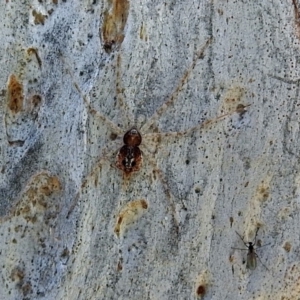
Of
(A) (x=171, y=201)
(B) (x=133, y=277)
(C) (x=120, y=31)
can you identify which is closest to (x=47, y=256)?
(B) (x=133, y=277)

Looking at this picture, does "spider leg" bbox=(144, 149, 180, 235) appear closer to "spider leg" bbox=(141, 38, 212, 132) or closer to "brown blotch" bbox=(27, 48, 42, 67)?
"spider leg" bbox=(141, 38, 212, 132)

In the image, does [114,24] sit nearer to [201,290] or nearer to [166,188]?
[166,188]

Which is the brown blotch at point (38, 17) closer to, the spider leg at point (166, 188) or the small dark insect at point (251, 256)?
the spider leg at point (166, 188)

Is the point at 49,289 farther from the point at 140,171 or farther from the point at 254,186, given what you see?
the point at 254,186

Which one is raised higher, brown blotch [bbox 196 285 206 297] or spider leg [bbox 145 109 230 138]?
spider leg [bbox 145 109 230 138]

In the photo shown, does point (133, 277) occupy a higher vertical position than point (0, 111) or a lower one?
lower

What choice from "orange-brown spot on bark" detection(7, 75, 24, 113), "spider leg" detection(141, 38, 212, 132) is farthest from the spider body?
Result: "orange-brown spot on bark" detection(7, 75, 24, 113)

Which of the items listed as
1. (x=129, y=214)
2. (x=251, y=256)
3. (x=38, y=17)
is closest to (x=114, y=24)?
(x=38, y=17)
